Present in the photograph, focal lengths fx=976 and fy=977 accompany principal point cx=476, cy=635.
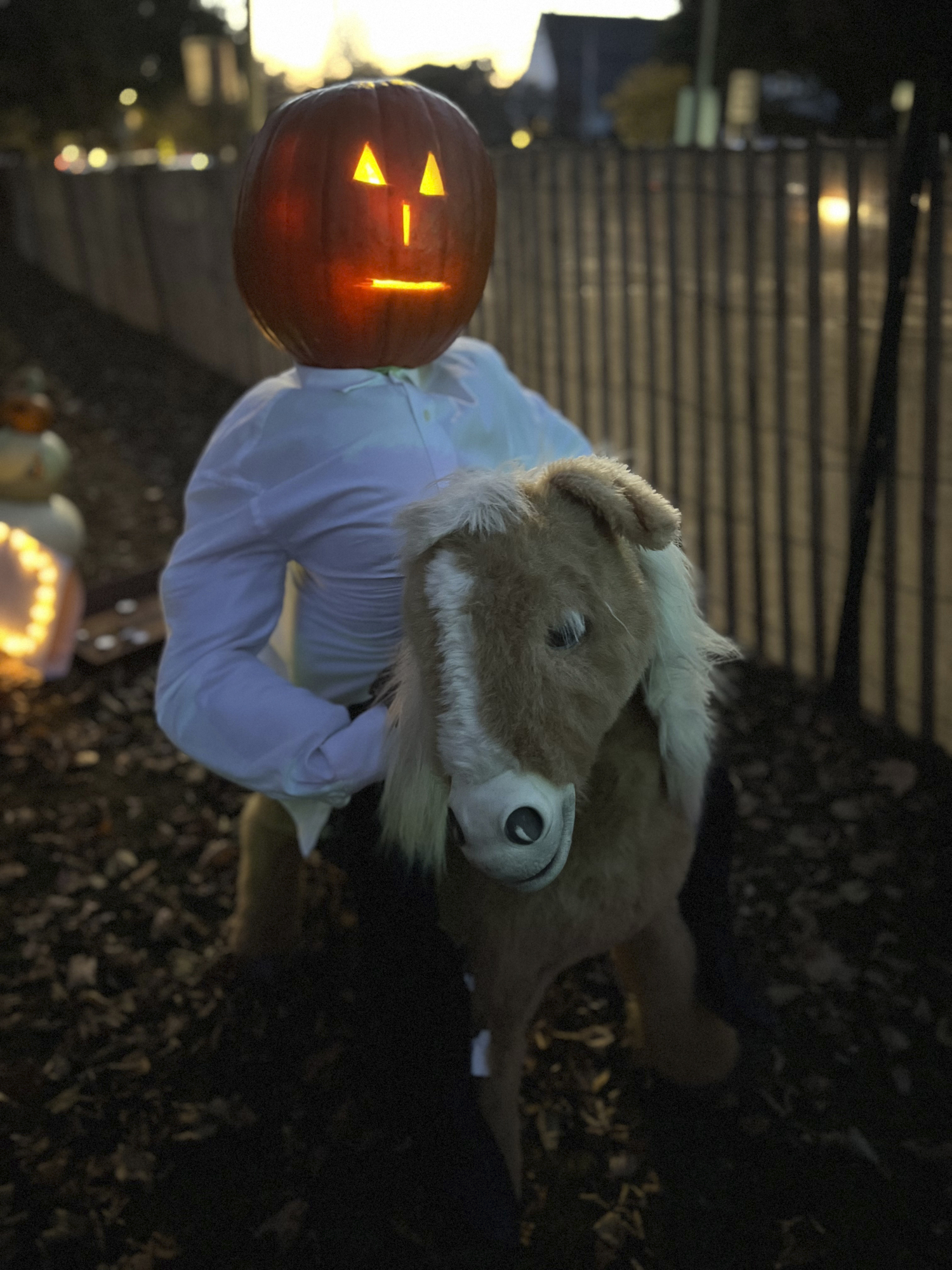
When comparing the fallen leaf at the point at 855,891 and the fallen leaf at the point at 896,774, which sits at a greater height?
the fallen leaf at the point at 896,774

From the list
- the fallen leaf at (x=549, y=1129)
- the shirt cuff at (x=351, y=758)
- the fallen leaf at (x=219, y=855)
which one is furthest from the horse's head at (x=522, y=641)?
the fallen leaf at (x=219, y=855)

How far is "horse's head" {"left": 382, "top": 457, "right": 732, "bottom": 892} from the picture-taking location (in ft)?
4.22

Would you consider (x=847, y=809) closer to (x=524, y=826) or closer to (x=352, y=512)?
(x=352, y=512)

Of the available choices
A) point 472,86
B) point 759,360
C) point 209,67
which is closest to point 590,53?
point 472,86

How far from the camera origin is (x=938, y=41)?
118 inches

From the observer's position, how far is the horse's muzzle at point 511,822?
126cm

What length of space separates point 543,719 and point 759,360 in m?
2.91

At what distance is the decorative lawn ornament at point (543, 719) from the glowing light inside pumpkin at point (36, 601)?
299 centimetres

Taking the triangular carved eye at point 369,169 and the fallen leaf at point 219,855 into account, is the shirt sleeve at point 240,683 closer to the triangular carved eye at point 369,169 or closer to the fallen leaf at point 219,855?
the triangular carved eye at point 369,169

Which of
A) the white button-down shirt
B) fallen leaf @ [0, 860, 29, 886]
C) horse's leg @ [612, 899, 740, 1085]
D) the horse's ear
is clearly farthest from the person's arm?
fallen leaf @ [0, 860, 29, 886]

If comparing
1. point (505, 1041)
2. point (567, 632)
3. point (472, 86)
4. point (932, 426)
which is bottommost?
point (505, 1041)

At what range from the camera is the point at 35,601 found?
161 inches

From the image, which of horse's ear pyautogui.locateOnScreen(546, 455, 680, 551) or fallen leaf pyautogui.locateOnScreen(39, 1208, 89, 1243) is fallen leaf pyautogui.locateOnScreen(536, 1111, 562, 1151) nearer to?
fallen leaf pyautogui.locateOnScreen(39, 1208, 89, 1243)

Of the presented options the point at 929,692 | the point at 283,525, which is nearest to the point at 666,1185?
the point at 283,525
